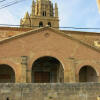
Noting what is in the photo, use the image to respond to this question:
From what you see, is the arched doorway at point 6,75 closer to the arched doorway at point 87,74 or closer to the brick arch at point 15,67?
the brick arch at point 15,67

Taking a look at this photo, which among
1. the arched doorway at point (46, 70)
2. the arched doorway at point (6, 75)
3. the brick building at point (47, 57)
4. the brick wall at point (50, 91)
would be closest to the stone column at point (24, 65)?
the brick building at point (47, 57)

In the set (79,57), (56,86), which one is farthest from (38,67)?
(56,86)

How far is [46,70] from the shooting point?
25.5 meters

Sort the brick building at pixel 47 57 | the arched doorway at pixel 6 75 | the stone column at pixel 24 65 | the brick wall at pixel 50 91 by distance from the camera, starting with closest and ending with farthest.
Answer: the brick wall at pixel 50 91, the stone column at pixel 24 65, the brick building at pixel 47 57, the arched doorway at pixel 6 75

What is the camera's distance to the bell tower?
70125 mm

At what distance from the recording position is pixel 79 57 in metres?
23.5

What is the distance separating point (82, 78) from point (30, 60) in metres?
7.12

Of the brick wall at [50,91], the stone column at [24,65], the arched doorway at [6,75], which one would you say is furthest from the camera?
the arched doorway at [6,75]

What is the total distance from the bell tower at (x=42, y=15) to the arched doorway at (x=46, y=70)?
43301mm

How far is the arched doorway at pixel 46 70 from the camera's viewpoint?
25.1 metres

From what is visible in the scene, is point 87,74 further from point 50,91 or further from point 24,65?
point 50,91

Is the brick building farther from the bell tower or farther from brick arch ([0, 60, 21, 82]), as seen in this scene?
the bell tower

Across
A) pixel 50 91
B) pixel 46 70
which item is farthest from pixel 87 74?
pixel 50 91

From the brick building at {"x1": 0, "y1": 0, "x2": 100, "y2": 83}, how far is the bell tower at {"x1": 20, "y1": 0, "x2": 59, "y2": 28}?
43924mm
